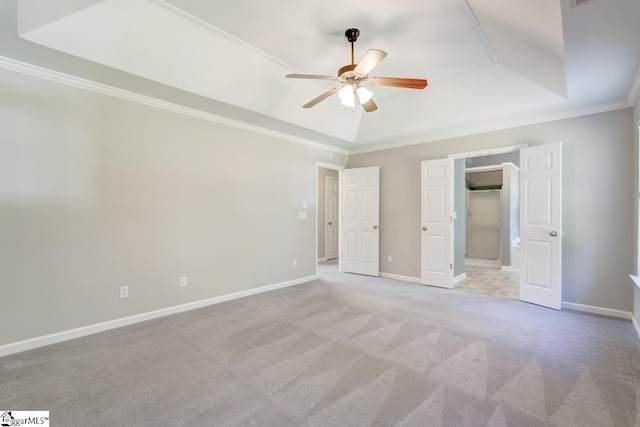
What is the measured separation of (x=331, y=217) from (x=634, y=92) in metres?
5.89

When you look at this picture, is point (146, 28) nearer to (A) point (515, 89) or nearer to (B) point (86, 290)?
(B) point (86, 290)

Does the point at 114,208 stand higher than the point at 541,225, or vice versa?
the point at 114,208

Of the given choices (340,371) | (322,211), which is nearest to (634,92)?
(340,371)

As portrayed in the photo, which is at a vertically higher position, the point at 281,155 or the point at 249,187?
the point at 281,155

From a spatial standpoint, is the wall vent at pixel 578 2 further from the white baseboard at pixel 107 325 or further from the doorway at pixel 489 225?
the white baseboard at pixel 107 325

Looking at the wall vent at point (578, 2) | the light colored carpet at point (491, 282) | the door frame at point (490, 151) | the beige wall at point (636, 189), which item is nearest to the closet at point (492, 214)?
the light colored carpet at point (491, 282)

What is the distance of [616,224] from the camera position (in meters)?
3.51

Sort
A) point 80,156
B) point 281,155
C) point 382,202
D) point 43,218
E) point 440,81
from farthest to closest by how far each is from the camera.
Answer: point 382,202 → point 281,155 → point 440,81 → point 80,156 → point 43,218

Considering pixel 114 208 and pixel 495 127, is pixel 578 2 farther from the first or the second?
pixel 114 208

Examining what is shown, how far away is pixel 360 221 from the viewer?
19.4ft

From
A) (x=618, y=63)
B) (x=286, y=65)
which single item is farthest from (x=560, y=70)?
(x=286, y=65)

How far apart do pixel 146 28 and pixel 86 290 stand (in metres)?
2.65
